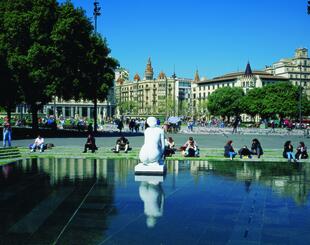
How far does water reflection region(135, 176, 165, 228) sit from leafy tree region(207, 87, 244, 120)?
98093mm

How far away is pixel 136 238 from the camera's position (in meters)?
8.41

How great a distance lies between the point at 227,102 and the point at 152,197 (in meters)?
104

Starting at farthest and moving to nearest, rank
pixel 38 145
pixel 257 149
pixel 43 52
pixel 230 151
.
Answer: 1. pixel 43 52
2. pixel 38 145
3. pixel 257 149
4. pixel 230 151

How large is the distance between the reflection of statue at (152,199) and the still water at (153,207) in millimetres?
22

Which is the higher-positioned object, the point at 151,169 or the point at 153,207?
the point at 151,169

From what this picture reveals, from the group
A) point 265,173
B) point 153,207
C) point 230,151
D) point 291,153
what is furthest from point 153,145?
point 291,153

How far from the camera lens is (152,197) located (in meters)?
12.5

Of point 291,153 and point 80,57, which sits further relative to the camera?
point 80,57

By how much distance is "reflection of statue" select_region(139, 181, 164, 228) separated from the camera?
1007cm

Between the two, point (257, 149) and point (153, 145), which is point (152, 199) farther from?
point (257, 149)

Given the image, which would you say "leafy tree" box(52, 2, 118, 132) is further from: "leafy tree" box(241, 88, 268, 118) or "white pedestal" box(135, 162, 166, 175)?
"leafy tree" box(241, 88, 268, 118)

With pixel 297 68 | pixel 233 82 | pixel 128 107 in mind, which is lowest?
pixel 128 107

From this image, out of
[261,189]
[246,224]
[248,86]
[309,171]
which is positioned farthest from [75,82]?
[248,86]

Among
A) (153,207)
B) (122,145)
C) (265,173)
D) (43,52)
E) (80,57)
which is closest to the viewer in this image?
(153,207)
